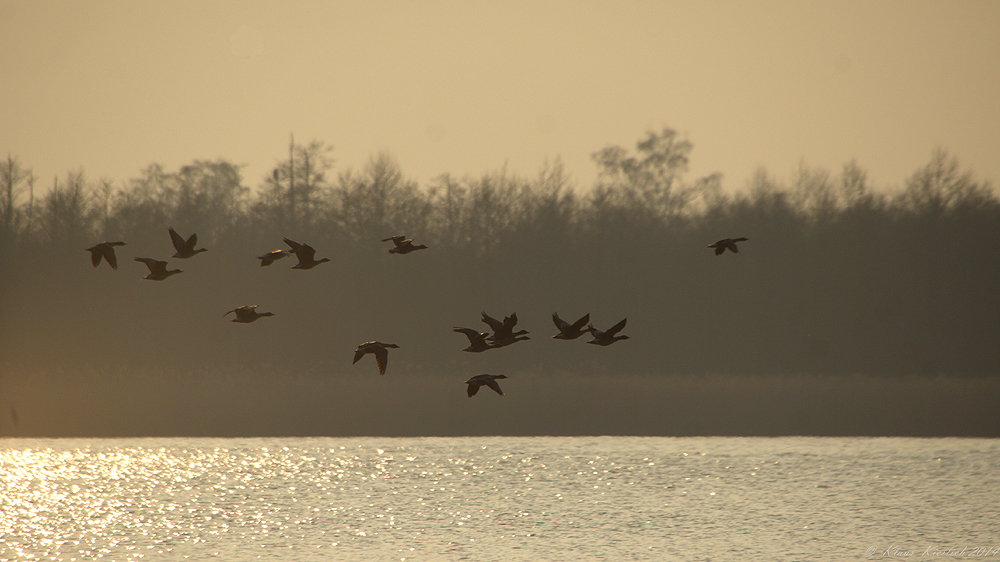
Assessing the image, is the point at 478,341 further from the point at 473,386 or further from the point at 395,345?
the point at 395,345

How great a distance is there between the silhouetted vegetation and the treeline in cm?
14

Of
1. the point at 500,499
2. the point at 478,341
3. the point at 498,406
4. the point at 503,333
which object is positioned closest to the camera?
the point at 503,333

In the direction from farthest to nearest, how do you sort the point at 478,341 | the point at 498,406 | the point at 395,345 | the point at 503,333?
the point at 498,406, the point at 395,345, the point at 478,341, the point at 503,333

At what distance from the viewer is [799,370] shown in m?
80.4

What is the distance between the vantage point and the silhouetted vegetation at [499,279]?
7594cm

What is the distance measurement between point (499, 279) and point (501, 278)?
0.19 meters

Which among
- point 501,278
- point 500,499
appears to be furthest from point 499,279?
point 500,499

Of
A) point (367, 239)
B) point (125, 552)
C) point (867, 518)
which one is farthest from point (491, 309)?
point (125, 552)

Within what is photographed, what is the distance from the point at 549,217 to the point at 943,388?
33.2 metres

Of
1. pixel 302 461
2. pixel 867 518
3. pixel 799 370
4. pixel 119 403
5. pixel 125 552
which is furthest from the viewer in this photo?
pixel 799 370

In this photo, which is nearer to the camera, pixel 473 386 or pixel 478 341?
pixel 478 341

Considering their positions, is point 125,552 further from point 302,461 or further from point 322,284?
point 322,284

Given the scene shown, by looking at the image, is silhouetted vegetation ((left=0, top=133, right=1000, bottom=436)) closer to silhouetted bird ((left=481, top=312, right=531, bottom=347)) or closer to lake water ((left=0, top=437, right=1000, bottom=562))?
lake water ((left=0, top=437, right=1000, bottom=562))

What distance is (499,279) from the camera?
82438mm
